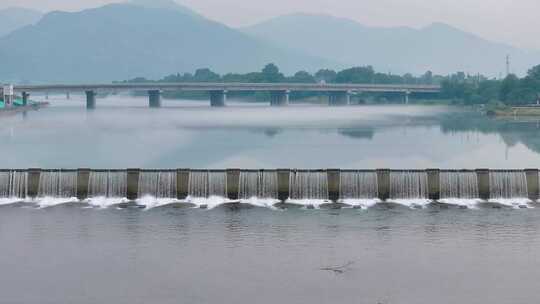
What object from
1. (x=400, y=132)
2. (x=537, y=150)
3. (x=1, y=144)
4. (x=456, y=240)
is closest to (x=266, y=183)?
(x=456, y=240)

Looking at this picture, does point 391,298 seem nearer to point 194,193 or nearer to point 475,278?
point 475,278

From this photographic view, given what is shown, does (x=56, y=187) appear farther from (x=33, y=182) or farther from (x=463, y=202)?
(x=463, y=202)

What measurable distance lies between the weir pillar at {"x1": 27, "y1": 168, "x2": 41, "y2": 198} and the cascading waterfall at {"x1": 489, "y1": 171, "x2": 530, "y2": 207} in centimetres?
3126

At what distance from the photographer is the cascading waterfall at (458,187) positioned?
5269 centimetres

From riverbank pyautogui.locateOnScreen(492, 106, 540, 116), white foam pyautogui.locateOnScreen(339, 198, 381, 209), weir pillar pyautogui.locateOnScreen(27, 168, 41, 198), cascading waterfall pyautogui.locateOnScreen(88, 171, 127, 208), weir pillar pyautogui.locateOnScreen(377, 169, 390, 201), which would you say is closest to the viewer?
white foam pyautogui.locateOnScreen(339, 198, 381, 209)

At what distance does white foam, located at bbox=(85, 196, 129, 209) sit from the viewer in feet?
167

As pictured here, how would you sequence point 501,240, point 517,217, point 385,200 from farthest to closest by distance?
point 385,200
point 517,217
point 501,240

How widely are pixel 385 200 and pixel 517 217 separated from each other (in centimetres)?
887

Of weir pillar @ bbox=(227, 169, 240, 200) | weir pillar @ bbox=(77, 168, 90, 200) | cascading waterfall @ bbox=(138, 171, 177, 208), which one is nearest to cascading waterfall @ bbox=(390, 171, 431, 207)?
weir pillar @ bbox=(227, 169, 240, 200)

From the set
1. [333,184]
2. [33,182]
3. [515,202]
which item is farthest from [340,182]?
[33,182]

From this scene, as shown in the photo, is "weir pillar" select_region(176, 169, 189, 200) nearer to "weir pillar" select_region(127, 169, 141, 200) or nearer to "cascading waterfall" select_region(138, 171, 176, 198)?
"cascading waterfall" select_region(138, 171, 176, 198)

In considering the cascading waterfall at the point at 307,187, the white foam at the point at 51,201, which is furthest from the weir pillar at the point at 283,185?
the white foam at the point at 51,201

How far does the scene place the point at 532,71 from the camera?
19850cm

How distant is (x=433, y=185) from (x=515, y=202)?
553 centimetres
